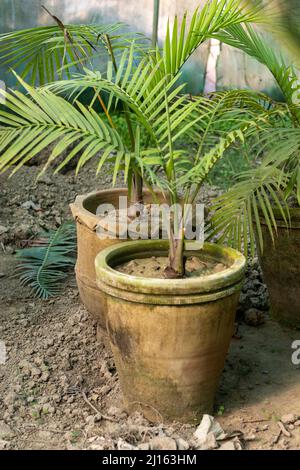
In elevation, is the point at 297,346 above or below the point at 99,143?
below

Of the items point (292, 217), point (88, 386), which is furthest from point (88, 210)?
point (292, 217)

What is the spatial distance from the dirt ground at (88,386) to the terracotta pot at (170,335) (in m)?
0.10

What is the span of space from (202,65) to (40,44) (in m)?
2.89

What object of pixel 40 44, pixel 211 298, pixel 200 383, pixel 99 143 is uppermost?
pixel 40 44

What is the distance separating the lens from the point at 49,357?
3133 mm

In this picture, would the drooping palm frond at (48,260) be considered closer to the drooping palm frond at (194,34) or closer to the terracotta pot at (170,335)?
the terracotta pot at (170,335)

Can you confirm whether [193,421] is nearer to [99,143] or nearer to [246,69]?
[99,143]

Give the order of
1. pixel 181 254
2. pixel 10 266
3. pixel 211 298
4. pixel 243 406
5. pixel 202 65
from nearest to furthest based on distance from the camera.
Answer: pixel 211 298
pixel 181 254
pixel 243 406
pixel 10 266
pixel 202 65

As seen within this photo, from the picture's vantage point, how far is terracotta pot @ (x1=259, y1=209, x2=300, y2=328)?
10.8ft

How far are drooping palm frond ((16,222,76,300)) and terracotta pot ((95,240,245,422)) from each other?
107 centimetres

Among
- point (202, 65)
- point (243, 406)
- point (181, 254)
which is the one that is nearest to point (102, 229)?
point (181, 254)

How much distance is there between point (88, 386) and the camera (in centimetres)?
298

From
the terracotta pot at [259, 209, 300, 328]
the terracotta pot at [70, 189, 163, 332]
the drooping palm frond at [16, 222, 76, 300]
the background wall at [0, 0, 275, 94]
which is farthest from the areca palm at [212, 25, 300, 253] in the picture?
the background wall at [0, 0, 275, 94]

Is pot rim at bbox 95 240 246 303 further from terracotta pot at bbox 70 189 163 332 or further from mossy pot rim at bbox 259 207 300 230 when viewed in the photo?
mossy pot rim at bbox 259 207 300 230
